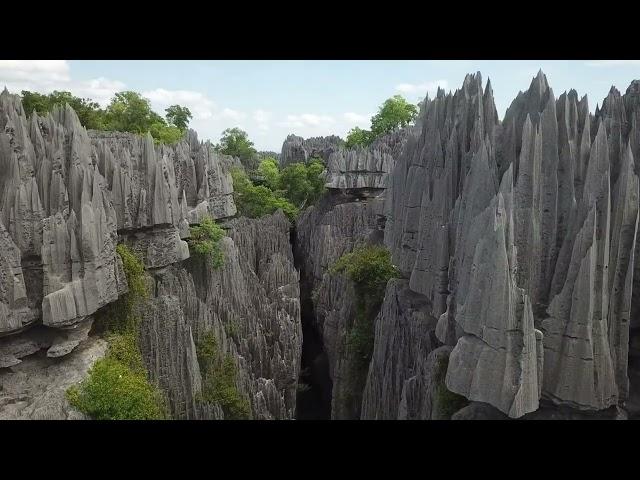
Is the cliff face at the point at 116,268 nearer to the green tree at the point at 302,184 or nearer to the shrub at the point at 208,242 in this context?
the shrub at the point at 208,242

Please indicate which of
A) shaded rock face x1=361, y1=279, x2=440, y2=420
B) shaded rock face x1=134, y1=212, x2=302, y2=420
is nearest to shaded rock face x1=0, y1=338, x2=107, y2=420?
shaded rock face x1=134, y1=212, x2=302, y2=420

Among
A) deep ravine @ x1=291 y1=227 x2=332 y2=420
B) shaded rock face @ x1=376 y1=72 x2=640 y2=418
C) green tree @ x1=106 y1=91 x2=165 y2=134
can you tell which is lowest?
deep ravine @ x1=291 y1=227 x2=332 y2=420

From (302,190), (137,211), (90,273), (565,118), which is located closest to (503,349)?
(565,118)

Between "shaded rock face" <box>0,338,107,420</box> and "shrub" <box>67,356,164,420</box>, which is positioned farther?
"shrub" <box>67,356,164,420</box>

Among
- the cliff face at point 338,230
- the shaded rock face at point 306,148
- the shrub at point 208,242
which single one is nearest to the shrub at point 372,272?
the cliff face at point 338,230

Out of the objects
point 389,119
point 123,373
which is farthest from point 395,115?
point 123,373

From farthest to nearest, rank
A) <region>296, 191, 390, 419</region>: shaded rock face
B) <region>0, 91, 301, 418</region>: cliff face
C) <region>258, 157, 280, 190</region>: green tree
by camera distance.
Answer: <region>258, 157, 280, 190</region>: green tree → <region>296, 191, 390, 419</region>: shaded rock face → <region>0, 91, 301, 418</region>: cliff face

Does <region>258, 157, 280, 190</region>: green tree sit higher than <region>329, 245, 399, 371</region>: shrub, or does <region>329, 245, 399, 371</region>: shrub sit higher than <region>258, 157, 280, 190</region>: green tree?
<region>258, 157, 280, 190</region>: green tree

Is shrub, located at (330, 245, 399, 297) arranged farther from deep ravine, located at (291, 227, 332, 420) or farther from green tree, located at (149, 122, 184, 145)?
green tree, located at (149, 122, 184, 145)
